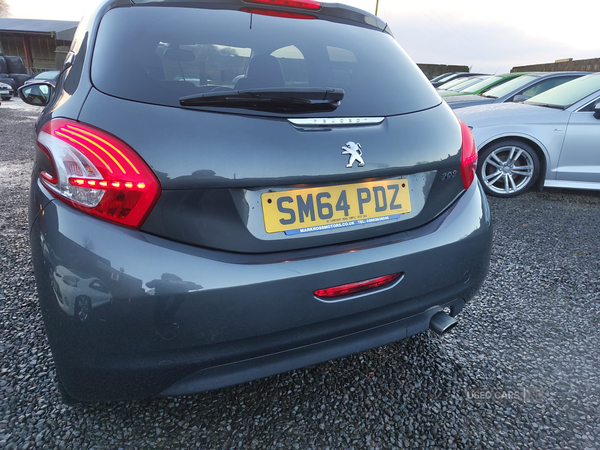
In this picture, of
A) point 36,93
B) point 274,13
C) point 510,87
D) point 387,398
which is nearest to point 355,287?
point 387,398

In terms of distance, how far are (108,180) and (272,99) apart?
545 millimetres

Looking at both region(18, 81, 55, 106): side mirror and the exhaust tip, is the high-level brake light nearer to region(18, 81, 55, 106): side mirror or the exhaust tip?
the exhaust tip

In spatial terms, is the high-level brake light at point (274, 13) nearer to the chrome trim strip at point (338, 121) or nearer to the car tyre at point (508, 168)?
the chrome trim strip at point (338, 121)

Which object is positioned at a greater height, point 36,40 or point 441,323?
point 36,40

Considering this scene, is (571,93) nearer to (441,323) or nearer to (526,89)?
(526,89)

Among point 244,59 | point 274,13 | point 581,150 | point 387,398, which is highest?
point 274,13

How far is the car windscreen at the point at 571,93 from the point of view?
492 centimetres

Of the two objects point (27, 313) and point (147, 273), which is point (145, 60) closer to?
point (147, 273)

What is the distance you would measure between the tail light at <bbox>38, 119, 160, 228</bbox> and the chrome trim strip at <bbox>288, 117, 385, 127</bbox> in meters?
0.48

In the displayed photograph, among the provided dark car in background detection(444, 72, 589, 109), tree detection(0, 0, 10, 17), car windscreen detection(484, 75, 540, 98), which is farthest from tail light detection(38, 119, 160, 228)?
tree detection(0, 0, 10, 17)

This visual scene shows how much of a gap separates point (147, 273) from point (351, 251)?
0.63m

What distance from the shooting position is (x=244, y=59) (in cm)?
160

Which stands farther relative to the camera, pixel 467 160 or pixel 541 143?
pixel 541 143

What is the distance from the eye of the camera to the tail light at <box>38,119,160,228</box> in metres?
1.19
